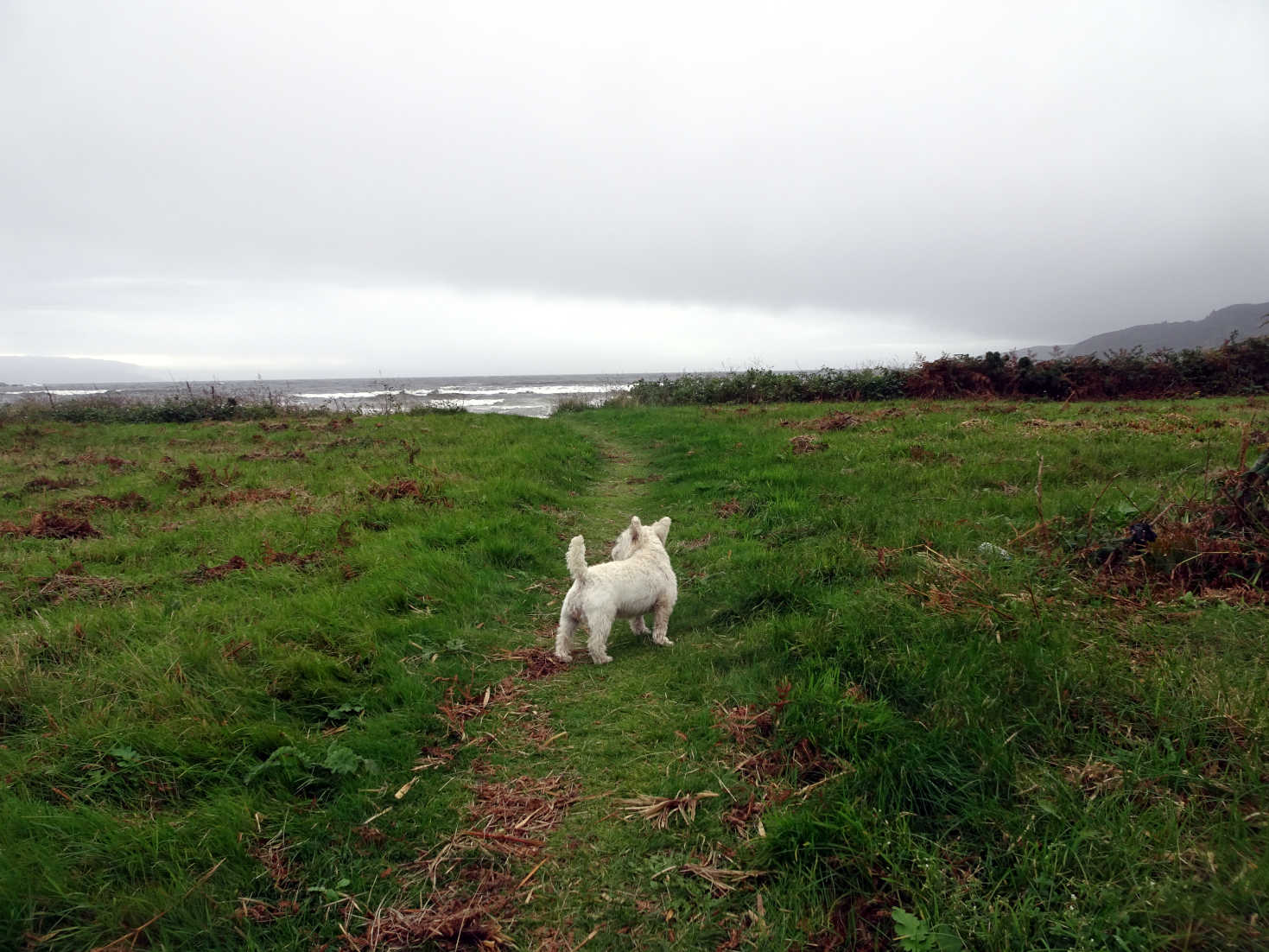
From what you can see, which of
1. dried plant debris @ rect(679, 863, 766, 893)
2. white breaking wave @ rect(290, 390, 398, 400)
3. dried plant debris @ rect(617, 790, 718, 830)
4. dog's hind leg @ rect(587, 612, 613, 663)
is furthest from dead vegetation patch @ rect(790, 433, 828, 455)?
white breaking wave @ rect(290, 390, 398, 400)

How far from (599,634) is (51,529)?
9.00 metres

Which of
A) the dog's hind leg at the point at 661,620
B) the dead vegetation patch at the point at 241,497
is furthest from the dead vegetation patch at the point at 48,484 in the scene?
the dog's hind leg at the point at 661,620

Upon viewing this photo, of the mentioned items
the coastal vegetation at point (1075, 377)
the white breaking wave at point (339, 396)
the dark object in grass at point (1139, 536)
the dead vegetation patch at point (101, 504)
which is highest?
the white breaking wave at point (339, 396)

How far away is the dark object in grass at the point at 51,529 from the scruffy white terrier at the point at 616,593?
26.1 feet

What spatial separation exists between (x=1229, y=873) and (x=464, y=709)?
4007mm

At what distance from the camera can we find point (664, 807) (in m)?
3.04

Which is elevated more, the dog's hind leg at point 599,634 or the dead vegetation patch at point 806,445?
the dead vegetation patch at point 806,445

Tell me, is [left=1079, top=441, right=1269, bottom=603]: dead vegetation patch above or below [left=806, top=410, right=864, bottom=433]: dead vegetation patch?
below

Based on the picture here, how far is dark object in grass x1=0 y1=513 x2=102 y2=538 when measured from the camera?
8.15 meters

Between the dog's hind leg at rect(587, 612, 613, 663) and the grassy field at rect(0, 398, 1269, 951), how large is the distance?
0.15 m

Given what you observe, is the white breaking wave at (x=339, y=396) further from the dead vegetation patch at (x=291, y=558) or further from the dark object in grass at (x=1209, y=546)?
the dark object in grass at (x=1209, y=546)

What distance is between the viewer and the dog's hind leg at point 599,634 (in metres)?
4.77

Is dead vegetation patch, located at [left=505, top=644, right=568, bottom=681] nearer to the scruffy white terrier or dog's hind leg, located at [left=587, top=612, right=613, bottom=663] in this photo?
the scruffy white terrier

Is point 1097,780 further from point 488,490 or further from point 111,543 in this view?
point 111,543
